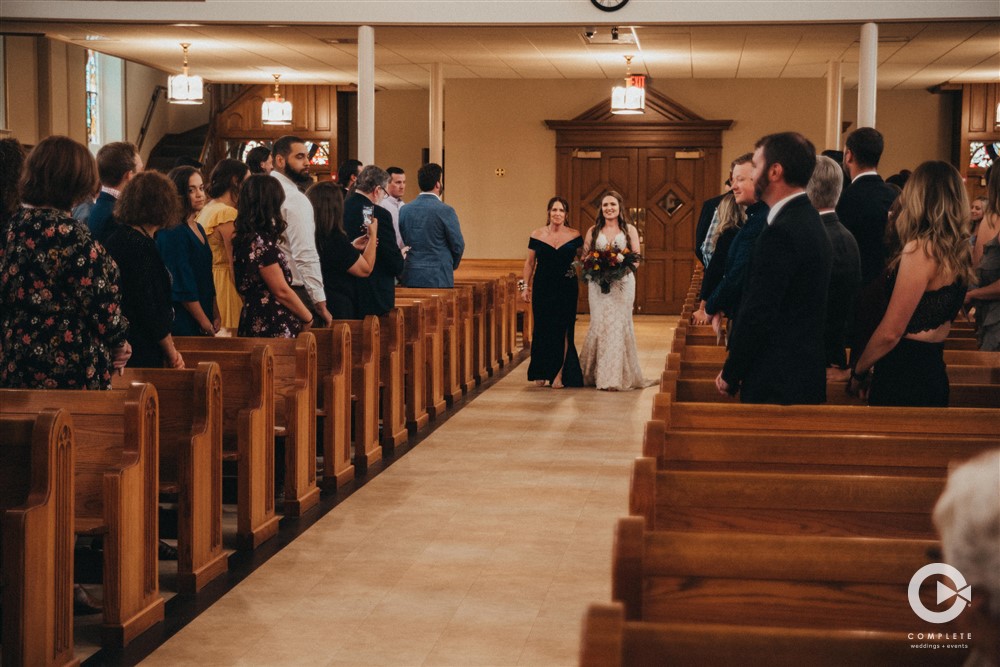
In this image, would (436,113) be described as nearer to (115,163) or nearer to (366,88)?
(366,88)

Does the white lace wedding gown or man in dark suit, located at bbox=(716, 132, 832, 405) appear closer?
man in dark suit, located at bbox=(716, 132, 832, 405)

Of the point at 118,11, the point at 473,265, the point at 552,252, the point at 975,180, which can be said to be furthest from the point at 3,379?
the point at 975,180

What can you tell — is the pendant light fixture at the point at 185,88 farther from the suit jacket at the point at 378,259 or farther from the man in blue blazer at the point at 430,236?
the suit jacket at the point at 378,259

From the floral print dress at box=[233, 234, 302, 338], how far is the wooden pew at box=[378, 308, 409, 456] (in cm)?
116

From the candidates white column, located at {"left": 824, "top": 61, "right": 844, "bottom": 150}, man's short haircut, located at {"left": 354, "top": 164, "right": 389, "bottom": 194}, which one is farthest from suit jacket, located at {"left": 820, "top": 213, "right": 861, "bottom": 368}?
white column, located at {"left": 824, "top": 61, "right": 844, "bottom": 150}

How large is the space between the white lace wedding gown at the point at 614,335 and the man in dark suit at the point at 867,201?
3819 mm

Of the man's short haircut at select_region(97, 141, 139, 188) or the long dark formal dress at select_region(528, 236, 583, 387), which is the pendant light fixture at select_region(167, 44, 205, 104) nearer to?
the long dark formal dress at select_region(528, 236, 583, 387)

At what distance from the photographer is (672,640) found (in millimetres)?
1678

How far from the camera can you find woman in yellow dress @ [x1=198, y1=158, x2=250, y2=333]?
20.8 feet

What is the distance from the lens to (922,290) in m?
3.93

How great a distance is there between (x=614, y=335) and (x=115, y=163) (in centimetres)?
530

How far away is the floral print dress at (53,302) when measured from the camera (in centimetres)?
381

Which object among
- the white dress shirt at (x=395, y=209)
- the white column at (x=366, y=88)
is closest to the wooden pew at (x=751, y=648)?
the white dress shirt at (x=395, y=209)

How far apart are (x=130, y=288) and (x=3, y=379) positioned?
67 cm
